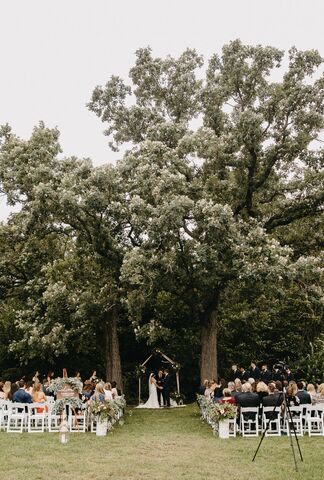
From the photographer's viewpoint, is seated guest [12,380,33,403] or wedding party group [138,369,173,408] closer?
seated guest [12,380,33,403]

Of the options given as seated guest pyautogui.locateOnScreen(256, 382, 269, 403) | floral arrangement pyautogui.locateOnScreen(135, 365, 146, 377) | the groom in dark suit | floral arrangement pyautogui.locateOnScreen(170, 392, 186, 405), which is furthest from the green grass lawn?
→ floral arrangement pyautogui.locateOnScreen(135, 365, 146, 377)

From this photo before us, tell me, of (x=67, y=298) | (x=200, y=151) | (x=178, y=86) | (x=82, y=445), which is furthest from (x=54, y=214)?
(x=82, y=445)

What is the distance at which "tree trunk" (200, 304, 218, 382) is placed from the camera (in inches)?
912

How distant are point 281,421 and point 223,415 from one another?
205 cm

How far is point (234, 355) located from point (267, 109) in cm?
1324

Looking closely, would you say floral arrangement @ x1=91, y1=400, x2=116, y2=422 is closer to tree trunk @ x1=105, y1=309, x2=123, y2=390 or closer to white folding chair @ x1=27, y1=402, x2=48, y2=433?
white folding chair @ x1=27, y1=402, x2=48, y2=433

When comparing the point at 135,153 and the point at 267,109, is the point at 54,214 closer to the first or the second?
the point at 135,153

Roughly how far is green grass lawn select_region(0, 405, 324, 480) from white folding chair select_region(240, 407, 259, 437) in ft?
2.06

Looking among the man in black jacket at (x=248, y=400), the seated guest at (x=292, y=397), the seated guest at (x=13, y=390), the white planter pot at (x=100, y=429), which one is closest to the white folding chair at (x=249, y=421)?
the man in black jacket at (x=248, y=400)

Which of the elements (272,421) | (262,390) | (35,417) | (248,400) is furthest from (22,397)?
(272,421)

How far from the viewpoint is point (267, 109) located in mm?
22234

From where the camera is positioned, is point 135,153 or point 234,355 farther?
point 234,355

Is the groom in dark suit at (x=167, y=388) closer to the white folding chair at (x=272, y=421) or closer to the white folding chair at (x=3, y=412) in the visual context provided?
the white folding chair at (x=3, y=412)

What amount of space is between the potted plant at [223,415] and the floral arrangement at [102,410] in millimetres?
2750
